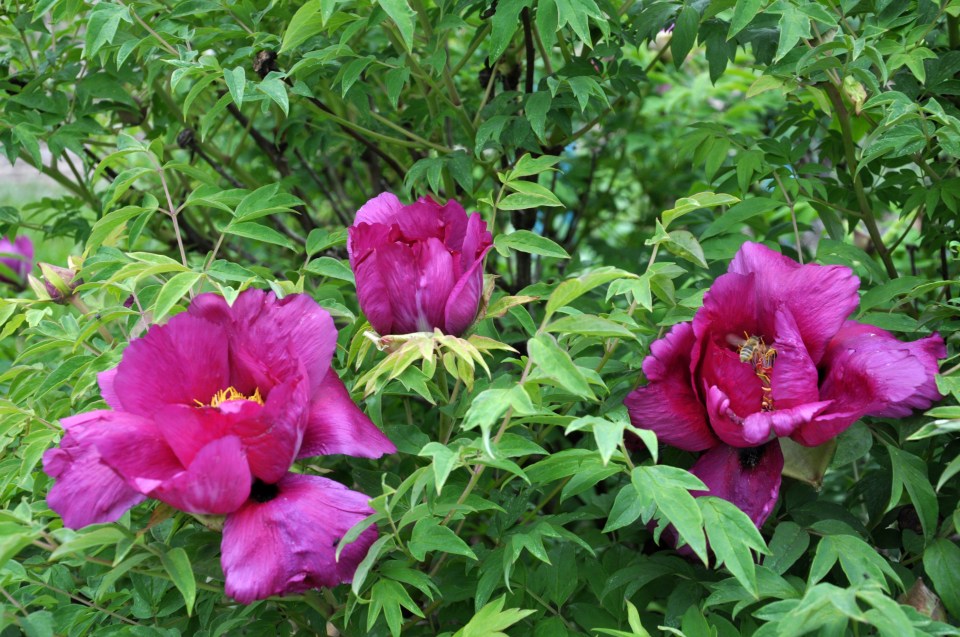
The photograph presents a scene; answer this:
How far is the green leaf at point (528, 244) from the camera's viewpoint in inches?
38.9

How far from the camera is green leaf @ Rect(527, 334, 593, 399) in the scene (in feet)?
2.44

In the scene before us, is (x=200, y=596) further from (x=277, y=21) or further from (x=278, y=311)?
(x=277, y=21)

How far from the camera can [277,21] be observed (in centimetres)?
148

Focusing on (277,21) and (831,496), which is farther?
(831,496)

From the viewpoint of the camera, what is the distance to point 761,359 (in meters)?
0.96

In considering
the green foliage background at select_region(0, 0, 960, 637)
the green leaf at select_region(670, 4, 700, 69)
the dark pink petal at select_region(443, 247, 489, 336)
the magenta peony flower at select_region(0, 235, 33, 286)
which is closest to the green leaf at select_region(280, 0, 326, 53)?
the green foliage background at select_region(0, 0, 960, 637)

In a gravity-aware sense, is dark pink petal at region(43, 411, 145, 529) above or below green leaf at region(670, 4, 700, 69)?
below

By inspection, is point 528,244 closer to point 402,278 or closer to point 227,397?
point 402,278

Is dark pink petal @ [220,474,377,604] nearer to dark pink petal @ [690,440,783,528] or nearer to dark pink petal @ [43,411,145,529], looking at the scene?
dark pink petal @ [43,411,145,529]

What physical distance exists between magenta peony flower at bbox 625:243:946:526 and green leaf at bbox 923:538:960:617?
0.13m

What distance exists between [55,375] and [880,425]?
0.86m

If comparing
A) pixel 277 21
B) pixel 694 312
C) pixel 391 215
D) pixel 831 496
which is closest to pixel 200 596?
pixel 391 215

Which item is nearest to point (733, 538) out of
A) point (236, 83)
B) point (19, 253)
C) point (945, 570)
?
point (945, 570)

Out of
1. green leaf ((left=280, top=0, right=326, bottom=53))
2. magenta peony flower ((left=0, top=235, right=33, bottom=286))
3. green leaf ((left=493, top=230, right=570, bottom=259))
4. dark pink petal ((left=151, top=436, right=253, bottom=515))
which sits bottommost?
magenta peony flower ((left=0, top=235, right=33, bottom=286))
